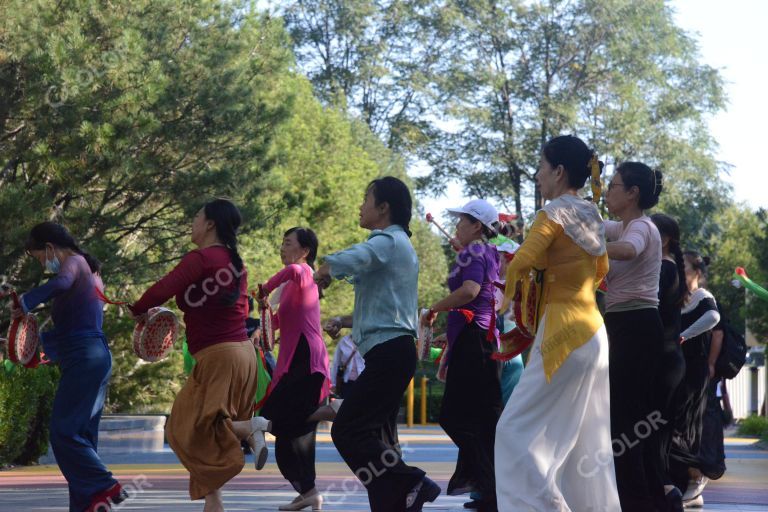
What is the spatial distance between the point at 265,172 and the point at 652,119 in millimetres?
27446

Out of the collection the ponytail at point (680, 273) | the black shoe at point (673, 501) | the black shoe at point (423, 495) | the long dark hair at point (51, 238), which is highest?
the long dark hair at point (51, 238)

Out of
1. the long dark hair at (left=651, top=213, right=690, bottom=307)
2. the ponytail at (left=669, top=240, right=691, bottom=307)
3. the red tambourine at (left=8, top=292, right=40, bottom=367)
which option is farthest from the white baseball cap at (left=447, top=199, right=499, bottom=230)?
the red tambourine at (left=8, top=292, right=40, bottom=367)

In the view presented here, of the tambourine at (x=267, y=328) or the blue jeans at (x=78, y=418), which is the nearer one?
the blue jeans at (x=78, y=418)

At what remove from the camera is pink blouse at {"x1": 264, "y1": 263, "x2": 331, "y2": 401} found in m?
9.02

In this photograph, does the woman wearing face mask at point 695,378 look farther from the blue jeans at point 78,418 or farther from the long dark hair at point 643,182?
the blue jeans at point 78,418

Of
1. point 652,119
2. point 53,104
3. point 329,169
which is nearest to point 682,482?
point 53,104

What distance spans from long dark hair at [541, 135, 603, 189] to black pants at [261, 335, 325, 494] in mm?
2969

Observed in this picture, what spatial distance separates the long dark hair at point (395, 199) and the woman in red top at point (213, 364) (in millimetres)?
802

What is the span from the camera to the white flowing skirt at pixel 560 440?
6.07m

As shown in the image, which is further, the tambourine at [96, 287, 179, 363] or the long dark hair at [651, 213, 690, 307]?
the long dark hair at [651, 213, 690, 307]

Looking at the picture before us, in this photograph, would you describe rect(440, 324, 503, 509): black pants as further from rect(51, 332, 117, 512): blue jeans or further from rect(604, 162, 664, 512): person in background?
rect(51, 332, 117, 512): blue jeans

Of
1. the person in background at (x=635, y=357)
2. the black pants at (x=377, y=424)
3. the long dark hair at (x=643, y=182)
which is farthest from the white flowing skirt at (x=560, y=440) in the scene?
the long dark hair at (x=643, y=182)

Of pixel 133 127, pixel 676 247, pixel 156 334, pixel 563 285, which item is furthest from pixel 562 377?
pixel 133 127

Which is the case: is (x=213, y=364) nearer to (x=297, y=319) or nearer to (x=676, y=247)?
(x=297, y=319)
